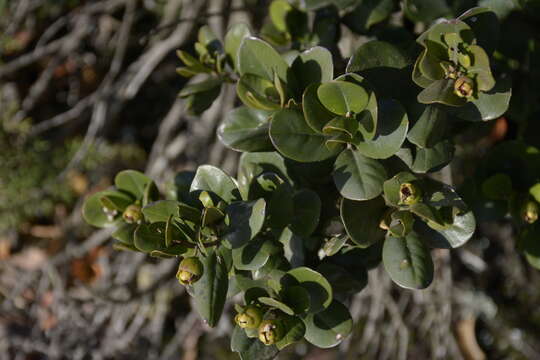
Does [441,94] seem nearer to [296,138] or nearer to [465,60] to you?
[465,60]

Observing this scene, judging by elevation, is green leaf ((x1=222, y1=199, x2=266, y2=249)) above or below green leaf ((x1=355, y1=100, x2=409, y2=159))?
below

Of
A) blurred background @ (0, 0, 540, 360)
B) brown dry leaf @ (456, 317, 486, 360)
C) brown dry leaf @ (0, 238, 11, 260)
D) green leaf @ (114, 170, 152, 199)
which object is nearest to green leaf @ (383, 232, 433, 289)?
green leaf @ (114, 170, 152, 199)

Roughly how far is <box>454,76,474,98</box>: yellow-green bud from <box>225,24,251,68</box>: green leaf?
390mm

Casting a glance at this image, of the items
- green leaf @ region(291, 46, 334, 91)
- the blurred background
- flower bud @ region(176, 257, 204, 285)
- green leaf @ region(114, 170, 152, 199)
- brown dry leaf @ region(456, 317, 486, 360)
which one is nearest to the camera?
flower bud @ region(176, 257, 204, 285)

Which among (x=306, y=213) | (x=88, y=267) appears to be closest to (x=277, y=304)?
(x=306, y=213)

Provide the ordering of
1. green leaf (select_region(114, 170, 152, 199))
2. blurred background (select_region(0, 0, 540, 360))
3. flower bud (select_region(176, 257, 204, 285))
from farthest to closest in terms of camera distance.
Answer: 1. blurred background (select_region(0, 0, 540, 360))
2. green leaf (select_region(114, 170, 152, 199))
3. flower bud (select_region(176, 257, 204, 285))

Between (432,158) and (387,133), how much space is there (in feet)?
0.30

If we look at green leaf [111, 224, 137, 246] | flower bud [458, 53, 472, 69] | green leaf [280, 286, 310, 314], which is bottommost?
green leaf [280, 286, 310, 314]

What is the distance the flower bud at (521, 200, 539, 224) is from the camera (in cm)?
87

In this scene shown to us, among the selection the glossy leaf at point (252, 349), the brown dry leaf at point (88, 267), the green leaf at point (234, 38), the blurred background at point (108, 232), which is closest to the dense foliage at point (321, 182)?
the glossy leaf at point (252, 349)

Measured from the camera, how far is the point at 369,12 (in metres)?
1.01

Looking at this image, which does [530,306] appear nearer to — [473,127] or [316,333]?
[473,127]

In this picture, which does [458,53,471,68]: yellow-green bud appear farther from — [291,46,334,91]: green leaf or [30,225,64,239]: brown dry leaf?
[30,225,64,239]: brown dry leaf

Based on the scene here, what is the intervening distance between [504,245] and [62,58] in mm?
1871
